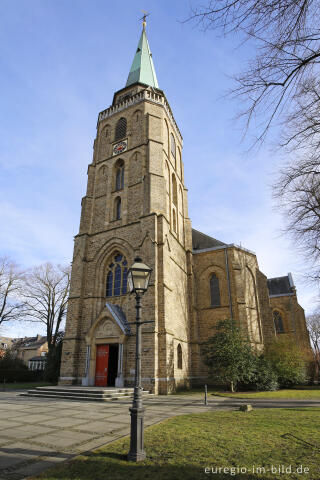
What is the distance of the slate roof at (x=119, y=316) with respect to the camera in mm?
16734

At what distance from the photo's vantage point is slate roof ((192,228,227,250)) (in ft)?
92.0

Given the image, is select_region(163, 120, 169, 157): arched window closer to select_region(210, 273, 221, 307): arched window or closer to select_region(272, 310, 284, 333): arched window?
select_region(210, 273, 221, 307): arched window

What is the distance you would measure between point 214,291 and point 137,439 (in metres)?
20.2

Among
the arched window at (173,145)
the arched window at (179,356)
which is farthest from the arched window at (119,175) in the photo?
the arched window at (179,356)

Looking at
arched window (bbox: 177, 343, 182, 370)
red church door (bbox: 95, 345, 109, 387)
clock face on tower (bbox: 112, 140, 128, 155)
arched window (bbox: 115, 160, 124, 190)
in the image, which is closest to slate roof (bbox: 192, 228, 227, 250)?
arched window (bbox: 115, 160, 124, 190)

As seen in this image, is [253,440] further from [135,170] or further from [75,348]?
[135,170]

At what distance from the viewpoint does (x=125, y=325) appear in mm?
17000

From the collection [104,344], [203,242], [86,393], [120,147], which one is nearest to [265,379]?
[104,344]

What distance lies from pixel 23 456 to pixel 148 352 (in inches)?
437

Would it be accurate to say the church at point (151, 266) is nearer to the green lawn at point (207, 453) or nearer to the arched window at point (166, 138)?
the arched window at point (166, 138)

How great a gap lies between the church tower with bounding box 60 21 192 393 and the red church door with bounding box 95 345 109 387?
0.19 ft

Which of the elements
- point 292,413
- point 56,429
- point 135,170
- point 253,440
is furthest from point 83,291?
point 253,440

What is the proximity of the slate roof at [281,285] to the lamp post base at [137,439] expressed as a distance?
33.2 meters

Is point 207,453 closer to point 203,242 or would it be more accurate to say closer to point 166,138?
point 166,138
